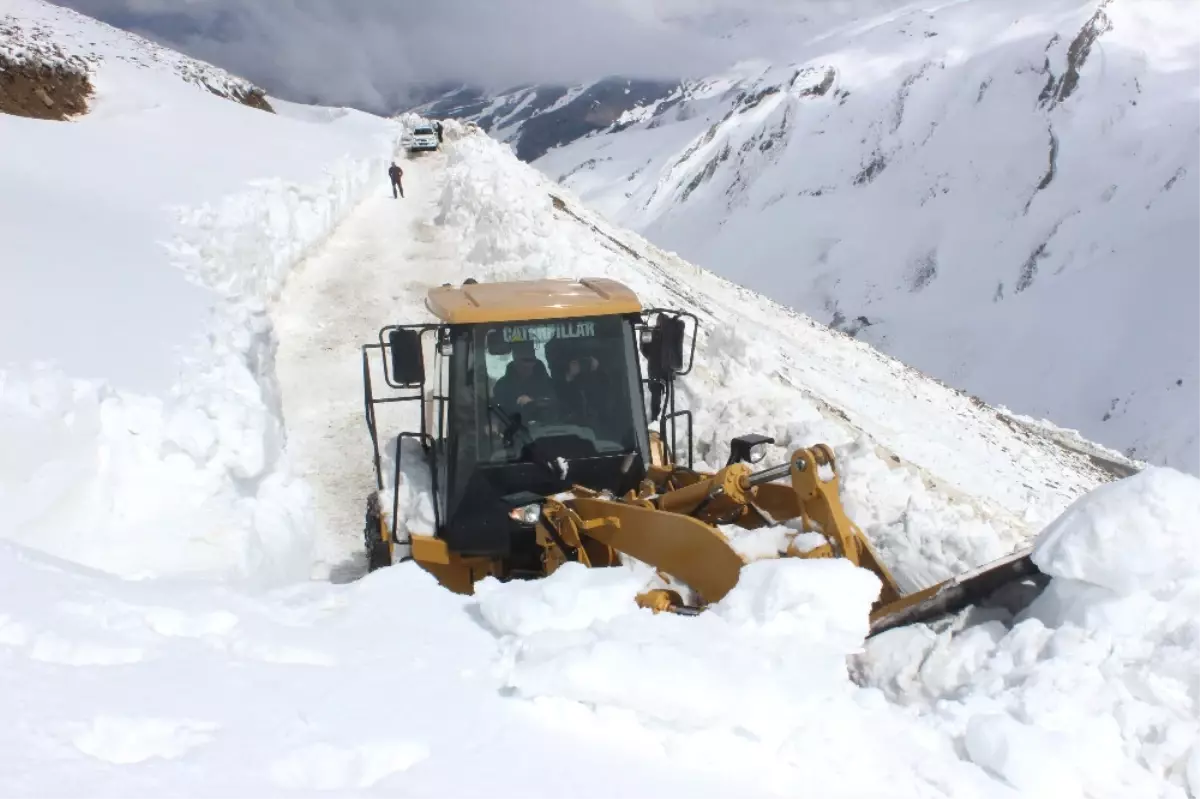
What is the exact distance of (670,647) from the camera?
3479 millimetres

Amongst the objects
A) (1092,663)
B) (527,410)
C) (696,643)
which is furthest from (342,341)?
(1092,663)

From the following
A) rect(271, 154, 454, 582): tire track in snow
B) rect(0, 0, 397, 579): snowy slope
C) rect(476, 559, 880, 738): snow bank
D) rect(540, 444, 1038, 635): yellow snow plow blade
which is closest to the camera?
rect(476, 559, 880, 738): snow bank

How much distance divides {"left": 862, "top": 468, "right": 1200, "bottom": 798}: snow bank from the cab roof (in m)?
2.84

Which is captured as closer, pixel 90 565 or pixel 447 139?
pixel 90 565

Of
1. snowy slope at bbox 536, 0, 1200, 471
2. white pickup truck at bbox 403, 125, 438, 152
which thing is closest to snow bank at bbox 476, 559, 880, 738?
white pickup truck at bbox 403, 125, 438, 152

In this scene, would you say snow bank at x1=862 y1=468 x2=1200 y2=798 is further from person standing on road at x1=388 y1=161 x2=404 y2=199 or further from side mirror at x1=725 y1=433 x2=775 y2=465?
person standing on road at x1=388 y1=161 x2=404 y2=199

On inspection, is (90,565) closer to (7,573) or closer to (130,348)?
(7,573)

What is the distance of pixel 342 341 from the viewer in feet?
41.7

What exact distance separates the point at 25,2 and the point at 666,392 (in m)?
46.5

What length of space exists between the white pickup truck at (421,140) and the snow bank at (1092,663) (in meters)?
38.5

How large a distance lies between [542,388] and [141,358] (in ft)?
9.99

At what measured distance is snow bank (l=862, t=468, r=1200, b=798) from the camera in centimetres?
348

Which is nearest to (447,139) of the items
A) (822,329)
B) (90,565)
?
(822,329)

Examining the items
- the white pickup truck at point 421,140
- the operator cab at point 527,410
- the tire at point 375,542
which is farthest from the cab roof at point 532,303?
the white pickup truck at point 421,140
